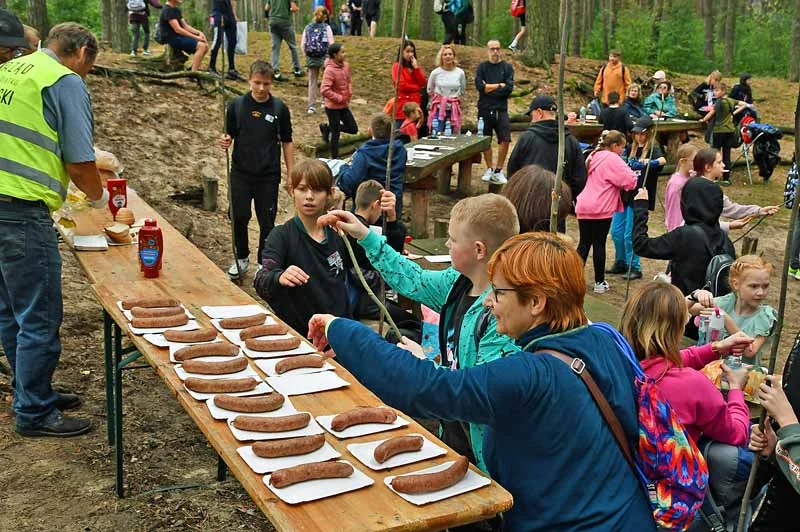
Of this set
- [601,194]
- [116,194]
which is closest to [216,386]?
[116,194]

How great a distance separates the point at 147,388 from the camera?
520cm

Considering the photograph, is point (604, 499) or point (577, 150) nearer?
point (604, 499)

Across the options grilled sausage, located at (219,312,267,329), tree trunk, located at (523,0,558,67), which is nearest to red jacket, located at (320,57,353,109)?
grilled sausage, located at (219,312,267,329)

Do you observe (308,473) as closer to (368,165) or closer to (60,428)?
(60,428)

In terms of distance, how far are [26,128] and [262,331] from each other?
168cm

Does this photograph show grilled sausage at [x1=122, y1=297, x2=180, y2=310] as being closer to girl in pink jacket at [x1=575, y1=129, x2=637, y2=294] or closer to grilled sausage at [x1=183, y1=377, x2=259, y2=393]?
grilled sausage at [x1=183, y1=377, x2=259, y2=393]

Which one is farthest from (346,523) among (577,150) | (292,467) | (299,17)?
(299,17)

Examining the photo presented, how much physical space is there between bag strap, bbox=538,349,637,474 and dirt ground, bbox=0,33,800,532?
7.10 feet

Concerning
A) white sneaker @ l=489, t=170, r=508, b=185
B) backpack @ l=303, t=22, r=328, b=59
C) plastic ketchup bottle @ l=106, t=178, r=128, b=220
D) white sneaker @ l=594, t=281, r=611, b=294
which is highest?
backpack @ l=303, t=22, r=328, b=59

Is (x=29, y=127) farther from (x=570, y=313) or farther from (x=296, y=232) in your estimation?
(x=570, y=313)

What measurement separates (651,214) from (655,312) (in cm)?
938

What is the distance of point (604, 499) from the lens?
2.08 metres

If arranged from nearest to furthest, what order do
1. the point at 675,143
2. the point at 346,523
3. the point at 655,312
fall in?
the point at 346,523
the point at 655,312
the point at 675,143

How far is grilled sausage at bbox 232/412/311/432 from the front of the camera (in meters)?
2.41
